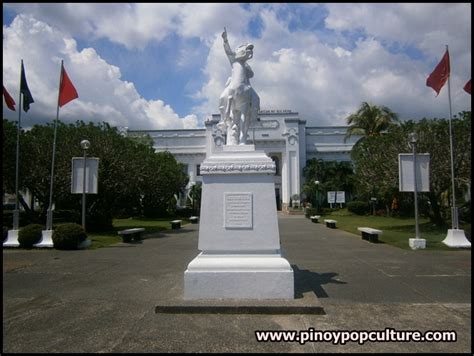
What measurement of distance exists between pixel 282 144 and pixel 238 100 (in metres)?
49.4

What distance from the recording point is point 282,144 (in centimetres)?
5516

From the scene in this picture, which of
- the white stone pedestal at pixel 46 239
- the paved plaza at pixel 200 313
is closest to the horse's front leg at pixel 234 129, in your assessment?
the paved plaza at pixel 200 313

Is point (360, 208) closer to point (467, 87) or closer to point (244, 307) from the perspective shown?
point (467, 87)

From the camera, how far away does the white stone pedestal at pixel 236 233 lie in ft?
17.5

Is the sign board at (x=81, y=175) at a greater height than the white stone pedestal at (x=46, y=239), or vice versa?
the sign board at (x=81, y=175)

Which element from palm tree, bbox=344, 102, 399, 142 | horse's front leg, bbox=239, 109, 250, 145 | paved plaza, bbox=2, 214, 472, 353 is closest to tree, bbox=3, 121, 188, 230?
paved plaza, bbox=2, 214, 472, 353

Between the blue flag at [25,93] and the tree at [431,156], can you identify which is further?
the tree at [431,156]

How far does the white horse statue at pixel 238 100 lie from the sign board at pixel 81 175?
8715 mm

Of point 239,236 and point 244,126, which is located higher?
point 244,126

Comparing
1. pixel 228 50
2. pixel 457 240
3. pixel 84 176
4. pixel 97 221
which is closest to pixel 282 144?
pixel 97 221

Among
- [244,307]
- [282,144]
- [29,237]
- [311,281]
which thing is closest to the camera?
[244,307]

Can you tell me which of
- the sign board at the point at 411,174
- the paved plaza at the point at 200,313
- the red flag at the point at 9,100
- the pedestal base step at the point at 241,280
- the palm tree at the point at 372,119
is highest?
the palm tree at the point at 372,119

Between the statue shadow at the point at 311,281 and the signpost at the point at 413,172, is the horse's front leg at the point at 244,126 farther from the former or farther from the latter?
the signpost at the point at 413,172

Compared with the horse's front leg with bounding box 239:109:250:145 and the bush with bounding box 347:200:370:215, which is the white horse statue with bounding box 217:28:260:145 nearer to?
the horse's front leg with bounding box 239:109:250:145
